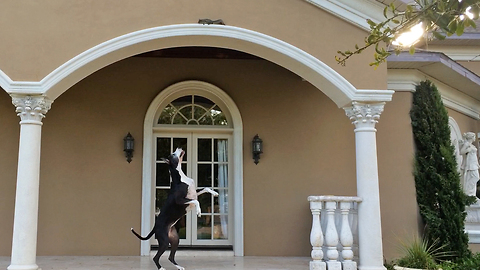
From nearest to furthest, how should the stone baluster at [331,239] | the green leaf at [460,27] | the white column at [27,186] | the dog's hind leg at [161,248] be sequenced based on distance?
1. the green leaf at [460,27]
2. the white column at [27,186]
3. the dog's hind leg at [161,248]
4. the stone baluster at [331,239]

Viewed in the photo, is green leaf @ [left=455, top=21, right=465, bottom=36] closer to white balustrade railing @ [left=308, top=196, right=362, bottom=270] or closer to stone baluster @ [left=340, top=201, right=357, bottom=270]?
white balustrade railing @ [left=308, top=196, right=362, bottom=270]

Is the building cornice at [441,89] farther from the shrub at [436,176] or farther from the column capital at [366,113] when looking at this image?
the column capital at [366,113]

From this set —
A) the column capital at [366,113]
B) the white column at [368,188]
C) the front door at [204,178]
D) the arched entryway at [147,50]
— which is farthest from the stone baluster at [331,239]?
the front door at [204,178]

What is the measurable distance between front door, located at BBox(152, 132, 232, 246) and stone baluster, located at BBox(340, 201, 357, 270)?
2357mm

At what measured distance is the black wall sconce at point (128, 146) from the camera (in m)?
7.29

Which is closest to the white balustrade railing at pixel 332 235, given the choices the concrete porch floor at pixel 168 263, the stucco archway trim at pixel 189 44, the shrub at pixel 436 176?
the concrete porch floor at pixel 168 263

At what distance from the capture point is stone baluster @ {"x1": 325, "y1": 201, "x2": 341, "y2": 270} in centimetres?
578

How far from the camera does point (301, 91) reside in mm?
7812

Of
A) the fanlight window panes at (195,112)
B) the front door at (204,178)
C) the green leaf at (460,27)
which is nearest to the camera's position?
the green leaf at (460,27)

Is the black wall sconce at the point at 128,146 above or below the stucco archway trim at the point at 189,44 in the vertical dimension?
below

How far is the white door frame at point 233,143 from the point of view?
7.32 m

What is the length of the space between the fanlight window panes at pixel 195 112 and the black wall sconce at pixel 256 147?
0.68 meters

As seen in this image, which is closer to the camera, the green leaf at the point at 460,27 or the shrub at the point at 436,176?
the green leaf at the point at 460,27

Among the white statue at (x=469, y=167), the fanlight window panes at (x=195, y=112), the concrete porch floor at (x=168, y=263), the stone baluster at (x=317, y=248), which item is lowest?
the concrete porch floor at (x=168, y=263)
